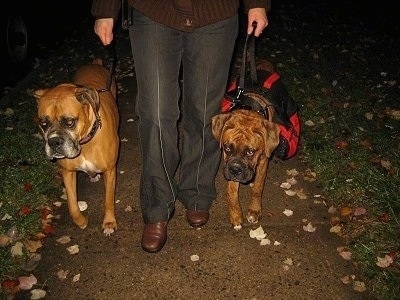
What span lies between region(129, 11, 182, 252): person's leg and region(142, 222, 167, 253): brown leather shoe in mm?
11

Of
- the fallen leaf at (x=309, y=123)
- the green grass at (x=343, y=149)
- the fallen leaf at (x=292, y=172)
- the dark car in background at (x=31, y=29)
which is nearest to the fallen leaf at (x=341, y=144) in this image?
the green grass at (x=343, y=149)

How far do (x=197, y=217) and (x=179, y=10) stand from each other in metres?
2.00

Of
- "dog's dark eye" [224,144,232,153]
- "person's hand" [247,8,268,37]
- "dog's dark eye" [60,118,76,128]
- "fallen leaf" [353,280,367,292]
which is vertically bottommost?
"fallen leaf" [353,280,367,292]

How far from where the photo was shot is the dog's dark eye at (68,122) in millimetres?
3312

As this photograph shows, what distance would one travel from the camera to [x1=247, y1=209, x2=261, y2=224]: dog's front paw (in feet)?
13.1

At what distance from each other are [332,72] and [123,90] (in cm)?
408

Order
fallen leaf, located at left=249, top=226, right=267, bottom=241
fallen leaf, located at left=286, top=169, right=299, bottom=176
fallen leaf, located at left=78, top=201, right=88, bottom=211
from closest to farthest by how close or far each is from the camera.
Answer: fallen leaf, located at left=249, top=226, right=267, bottom=241, fallen leaf, located at left=78, top=201, right=88, bottom=211, fallen leaf, located at left=286, top=169, right=299, bottom=176

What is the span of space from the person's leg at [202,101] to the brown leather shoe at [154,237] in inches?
15.4

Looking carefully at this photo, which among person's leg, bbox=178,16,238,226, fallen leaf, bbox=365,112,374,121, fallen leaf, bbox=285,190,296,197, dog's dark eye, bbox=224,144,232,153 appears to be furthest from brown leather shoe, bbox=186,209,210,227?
fallen leaf, bbox=365,112,374,121

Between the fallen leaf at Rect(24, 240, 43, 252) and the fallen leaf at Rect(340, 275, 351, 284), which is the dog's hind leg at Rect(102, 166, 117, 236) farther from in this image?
the fallen leaf at Rect(340, 275, 351, 284)

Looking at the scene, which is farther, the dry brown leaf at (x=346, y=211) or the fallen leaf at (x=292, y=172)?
the fallen leaf at (x=292, y=172)

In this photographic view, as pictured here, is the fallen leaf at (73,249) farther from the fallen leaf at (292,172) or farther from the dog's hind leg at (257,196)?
the fallen leaf at (292,172)

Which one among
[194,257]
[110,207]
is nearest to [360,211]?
[194,257]

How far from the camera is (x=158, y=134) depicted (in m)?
3.26
